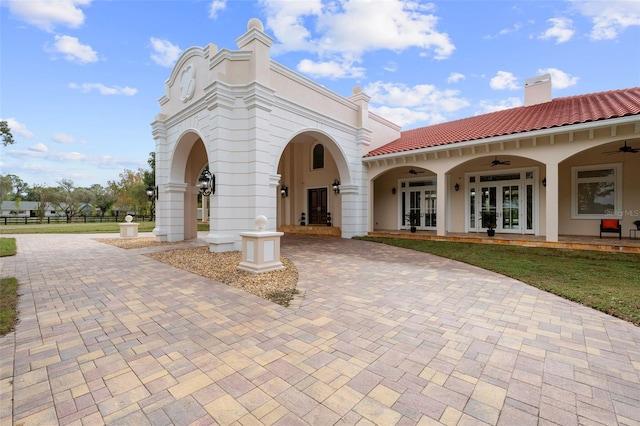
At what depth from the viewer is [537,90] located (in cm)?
1195

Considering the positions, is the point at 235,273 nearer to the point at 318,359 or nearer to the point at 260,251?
the point at 260,251

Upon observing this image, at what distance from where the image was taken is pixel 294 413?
5.79ft

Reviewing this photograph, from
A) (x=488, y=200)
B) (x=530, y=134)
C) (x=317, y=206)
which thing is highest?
(x=530, y=134)

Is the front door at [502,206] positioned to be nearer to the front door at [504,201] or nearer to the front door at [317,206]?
the front door at [504,201]

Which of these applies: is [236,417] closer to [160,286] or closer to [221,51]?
[160,286]

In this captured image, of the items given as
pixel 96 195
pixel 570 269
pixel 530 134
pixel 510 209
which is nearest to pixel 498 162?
pixel 510 209

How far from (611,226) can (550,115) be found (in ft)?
13.7

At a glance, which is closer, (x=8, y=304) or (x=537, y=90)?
(x=8, y=304)

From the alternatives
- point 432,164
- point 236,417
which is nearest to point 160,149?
point 432,164

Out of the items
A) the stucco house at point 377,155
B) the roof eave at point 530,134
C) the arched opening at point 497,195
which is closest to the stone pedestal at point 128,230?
the stucco house at point 377,155

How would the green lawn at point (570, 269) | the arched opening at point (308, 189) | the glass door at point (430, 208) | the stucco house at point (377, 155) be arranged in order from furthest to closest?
the arched opening at point (308, 189), the glass door at point (430, 208), the stucco house at point (377, 155), the green lawn at point (570, 269)

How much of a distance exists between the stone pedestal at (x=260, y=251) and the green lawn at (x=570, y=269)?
15.7 feet

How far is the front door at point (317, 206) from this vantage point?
15719mm

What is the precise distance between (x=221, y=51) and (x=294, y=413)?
30.3 ft
